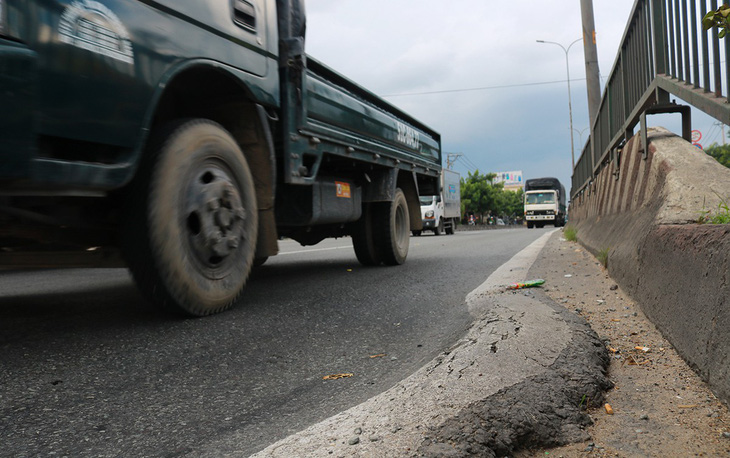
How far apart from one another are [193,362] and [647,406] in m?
1.76

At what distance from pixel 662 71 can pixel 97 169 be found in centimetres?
366

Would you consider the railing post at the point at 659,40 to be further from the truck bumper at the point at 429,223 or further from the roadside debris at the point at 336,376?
the truck bumper at the point at 429,223

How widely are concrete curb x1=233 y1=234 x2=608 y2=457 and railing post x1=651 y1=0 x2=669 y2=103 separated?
7.21 feet

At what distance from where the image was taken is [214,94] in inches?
140

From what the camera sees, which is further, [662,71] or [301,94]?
[301,94]

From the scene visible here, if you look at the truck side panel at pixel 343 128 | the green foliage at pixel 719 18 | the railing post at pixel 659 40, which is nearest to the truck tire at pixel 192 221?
the truck side panel at pixel 343 128

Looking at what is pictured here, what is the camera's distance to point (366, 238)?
648 cm

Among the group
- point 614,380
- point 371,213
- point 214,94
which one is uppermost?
point 214,94

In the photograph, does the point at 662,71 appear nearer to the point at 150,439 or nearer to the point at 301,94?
the point at 301,94

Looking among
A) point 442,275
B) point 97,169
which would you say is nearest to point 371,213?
point 442,275

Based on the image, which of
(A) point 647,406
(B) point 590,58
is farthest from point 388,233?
(B) point 590,58

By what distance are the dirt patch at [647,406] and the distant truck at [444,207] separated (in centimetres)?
1773

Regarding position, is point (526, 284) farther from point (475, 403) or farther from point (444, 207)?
point (444, 207)

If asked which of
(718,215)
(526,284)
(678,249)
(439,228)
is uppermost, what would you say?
(718,215)
